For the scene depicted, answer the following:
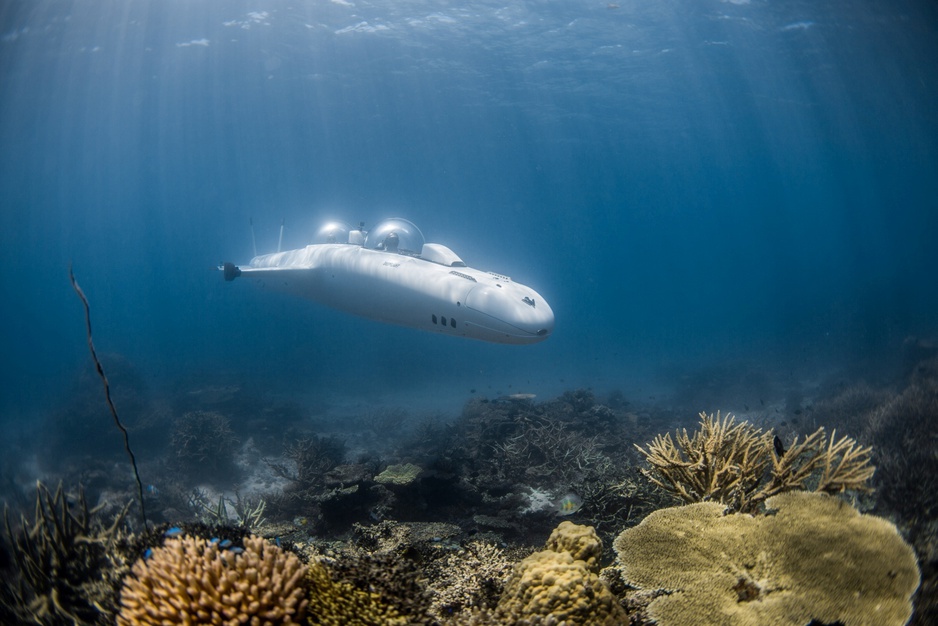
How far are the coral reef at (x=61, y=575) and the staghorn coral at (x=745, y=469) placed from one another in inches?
185

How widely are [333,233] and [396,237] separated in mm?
3496

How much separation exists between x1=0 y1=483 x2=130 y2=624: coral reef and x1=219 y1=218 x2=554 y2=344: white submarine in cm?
583

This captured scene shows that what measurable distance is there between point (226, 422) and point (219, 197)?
282 ft

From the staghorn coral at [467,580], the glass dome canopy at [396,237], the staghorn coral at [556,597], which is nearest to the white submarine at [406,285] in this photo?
the glass dome canopy at [396,237]

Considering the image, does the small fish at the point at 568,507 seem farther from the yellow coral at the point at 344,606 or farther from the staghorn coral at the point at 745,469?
the yellow coral at the point at 344,606

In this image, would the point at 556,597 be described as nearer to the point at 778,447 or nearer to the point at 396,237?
the point at 778,447

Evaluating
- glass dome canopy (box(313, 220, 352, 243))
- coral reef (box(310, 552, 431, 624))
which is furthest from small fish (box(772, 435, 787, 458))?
glass dome canopy (box(313, 220, 352, 243))

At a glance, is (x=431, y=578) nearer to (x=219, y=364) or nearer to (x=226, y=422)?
(x=226, y=422)

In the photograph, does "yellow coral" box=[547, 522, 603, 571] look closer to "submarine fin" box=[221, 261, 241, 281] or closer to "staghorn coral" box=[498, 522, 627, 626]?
"staghorn coral" box=[498, 522, 627, 626]

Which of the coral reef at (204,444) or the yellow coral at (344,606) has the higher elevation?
the yellow coral at (344,606)

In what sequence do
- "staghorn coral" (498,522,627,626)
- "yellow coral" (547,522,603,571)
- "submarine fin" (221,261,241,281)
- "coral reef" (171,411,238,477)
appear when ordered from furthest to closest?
1. "coral reef" (171,411,238,477)
2. "submarine fin" (221,261,241,281)
3. "yellow coral" (547,522,603,571)
4. "staghorn coral" (498,522,627,626)

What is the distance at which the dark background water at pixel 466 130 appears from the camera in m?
23.5

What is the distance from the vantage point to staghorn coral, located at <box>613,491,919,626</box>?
242 centimetres

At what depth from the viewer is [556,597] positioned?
252 centimetres
